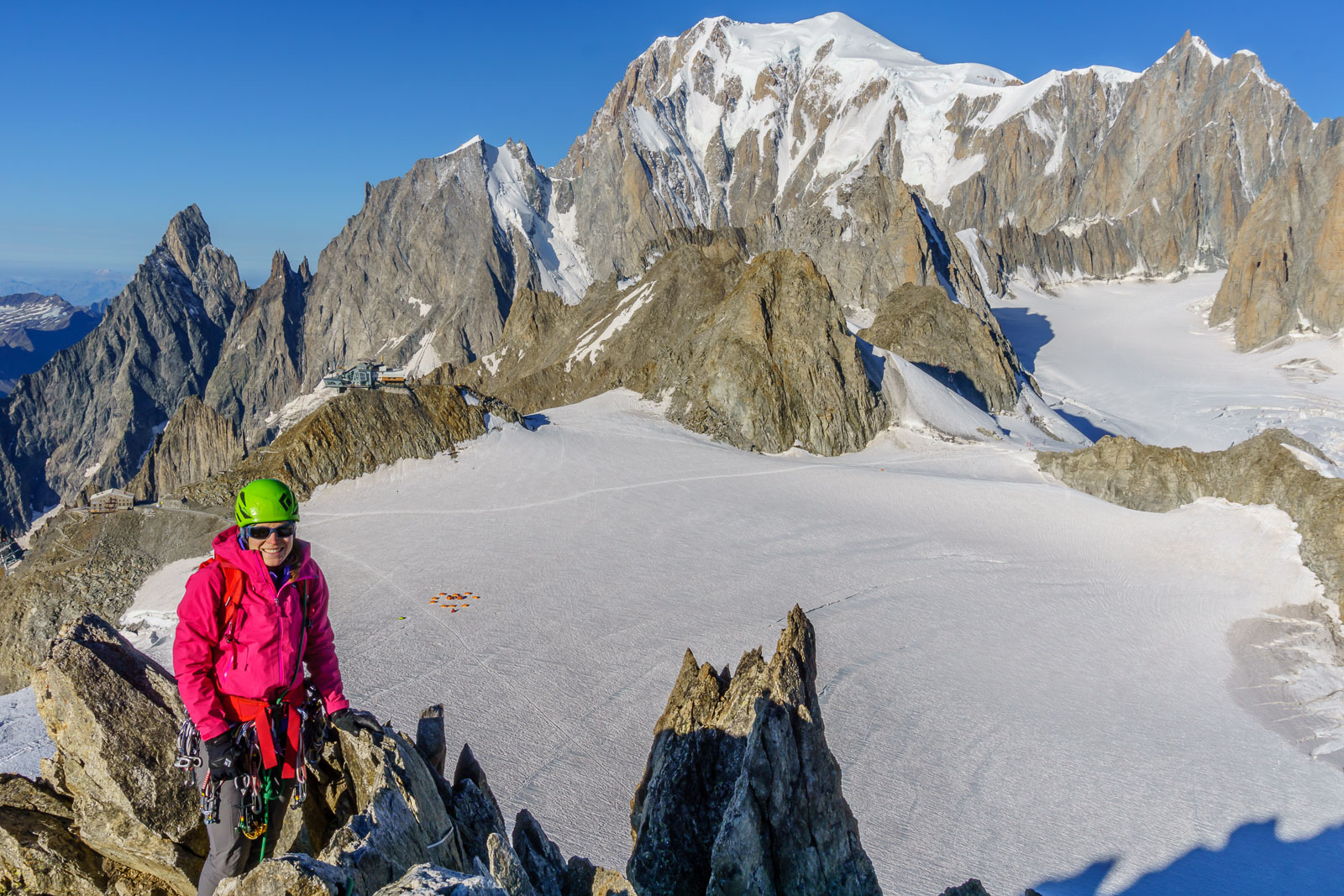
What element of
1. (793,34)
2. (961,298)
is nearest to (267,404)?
(961,298)

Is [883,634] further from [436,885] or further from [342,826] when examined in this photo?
[436,885]

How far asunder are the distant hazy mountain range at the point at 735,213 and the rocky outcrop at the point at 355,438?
37630mm

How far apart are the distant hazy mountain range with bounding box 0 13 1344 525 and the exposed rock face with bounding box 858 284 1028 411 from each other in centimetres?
1976

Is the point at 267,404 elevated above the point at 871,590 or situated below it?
above

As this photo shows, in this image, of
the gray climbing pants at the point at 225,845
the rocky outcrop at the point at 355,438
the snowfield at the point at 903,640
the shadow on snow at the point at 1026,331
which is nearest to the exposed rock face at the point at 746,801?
the snowfield at the point at 903,640

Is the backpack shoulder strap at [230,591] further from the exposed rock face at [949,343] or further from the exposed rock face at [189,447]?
the exposed rock face at [189,447]

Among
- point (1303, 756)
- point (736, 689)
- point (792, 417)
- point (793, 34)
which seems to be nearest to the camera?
point (736, 689)

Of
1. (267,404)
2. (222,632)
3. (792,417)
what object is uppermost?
(267,404)

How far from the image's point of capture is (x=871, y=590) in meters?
16.0

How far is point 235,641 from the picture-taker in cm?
379

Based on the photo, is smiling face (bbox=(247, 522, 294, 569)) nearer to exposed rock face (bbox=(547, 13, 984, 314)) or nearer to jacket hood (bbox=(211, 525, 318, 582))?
jacket hood (bbox=(211, 525, 318, 582))

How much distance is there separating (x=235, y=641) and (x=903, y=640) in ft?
39.5

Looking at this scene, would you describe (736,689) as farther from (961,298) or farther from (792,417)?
(961,298)

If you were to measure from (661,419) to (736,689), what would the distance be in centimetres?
2544
